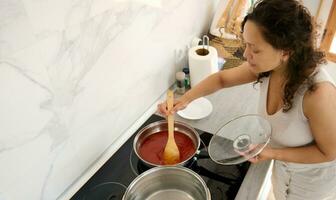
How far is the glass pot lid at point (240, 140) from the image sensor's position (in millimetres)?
894

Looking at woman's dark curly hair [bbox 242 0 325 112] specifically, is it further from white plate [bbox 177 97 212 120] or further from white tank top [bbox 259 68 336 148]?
white plate [bbox 177 97 212 120]

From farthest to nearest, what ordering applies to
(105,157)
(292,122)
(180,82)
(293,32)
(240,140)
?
(180,82) → (105,157) → (240,140) → (292,122) → (293,32)

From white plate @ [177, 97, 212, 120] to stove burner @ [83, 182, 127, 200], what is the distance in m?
0.41

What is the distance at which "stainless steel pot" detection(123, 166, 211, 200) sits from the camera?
2.92ft

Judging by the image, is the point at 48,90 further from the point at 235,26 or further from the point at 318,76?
the point at 235,26

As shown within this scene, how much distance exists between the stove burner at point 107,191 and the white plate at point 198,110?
0.41 meters

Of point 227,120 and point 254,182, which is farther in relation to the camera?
point 227,120

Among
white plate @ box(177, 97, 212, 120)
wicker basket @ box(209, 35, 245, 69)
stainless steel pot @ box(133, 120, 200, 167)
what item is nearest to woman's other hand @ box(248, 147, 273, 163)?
stainless steel pot @ box(133, 120, 200, 167)

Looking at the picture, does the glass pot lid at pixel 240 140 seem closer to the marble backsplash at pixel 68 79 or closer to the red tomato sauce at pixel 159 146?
the red tomato sauce at pixel 159 146

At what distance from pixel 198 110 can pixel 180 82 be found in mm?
178

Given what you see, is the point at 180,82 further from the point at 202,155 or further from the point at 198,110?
the point at 202,155

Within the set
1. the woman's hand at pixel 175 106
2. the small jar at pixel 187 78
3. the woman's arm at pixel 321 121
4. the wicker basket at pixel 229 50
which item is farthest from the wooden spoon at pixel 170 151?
the wicker basket at pixel 229 50

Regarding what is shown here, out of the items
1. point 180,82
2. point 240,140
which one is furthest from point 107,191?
point 180,82

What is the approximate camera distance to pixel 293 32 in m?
0.75
